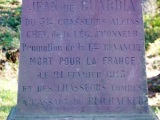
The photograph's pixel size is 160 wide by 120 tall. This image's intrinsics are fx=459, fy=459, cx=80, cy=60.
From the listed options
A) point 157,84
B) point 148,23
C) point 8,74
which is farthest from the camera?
point 148,23

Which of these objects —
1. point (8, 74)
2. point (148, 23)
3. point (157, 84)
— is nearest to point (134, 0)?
point (157, 84)

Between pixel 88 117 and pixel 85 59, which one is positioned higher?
pixel 85 59

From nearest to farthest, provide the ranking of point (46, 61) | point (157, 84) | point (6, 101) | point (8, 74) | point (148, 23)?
point (46, 61) < point (6, 101) < point (157, 84) < point (8, 74) < point (148, 23)

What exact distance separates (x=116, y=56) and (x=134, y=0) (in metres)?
0.64

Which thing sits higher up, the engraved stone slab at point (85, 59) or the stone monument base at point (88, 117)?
the engraved stone slab at point (85, 59)

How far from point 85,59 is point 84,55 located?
0.04m

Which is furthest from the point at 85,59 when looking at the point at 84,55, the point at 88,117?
the point at 88,117

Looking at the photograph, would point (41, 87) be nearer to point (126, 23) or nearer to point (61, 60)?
point (61, 60)

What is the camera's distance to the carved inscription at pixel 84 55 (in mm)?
4938

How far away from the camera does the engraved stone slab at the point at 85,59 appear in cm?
494

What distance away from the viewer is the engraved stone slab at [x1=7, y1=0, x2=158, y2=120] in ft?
16.2

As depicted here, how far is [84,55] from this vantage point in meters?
4.96

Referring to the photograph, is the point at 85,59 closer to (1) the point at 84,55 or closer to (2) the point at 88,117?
(1) the point at 84,55

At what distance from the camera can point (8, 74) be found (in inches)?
418
